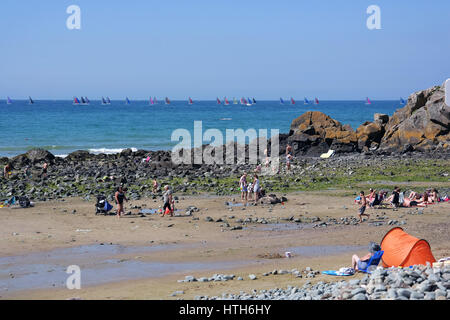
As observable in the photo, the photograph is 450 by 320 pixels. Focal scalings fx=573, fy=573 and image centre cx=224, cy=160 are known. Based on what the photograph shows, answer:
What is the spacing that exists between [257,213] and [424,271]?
12502 mm

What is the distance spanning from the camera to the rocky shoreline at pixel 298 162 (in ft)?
103

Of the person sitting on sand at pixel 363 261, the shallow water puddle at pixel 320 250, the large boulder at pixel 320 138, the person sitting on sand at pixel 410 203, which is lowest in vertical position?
the shallow water puddle at pixel 320 250

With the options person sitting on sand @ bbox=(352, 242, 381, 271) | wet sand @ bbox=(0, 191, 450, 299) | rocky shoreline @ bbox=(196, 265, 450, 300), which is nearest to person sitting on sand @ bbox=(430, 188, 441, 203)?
wet sand @ bbox=(0, 191, 450, 299)

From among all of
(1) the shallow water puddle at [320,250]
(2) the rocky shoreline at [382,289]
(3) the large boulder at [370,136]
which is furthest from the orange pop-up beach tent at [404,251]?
(3) the large boulder at [370,136]

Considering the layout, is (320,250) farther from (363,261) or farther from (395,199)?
(395,199)

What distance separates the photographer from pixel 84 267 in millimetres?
16422

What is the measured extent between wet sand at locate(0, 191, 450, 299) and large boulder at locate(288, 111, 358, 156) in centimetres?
2074

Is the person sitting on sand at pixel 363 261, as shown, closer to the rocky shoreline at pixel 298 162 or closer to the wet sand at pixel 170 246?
the wet sand at pixel 170 246

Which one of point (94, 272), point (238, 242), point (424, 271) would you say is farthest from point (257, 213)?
point (424, 271)

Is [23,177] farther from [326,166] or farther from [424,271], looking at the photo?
[424,271]

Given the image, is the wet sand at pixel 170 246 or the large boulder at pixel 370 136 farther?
the large boulder at pixel 370 136

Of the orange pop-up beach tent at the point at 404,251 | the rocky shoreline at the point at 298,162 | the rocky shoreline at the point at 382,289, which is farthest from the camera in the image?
the rocky shoreline at the point at 298,162

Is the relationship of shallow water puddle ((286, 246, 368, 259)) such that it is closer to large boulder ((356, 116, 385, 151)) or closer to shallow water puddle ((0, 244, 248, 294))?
shallow water puddle ((0, 244, 248, 294))

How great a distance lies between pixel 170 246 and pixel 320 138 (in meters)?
30.8
